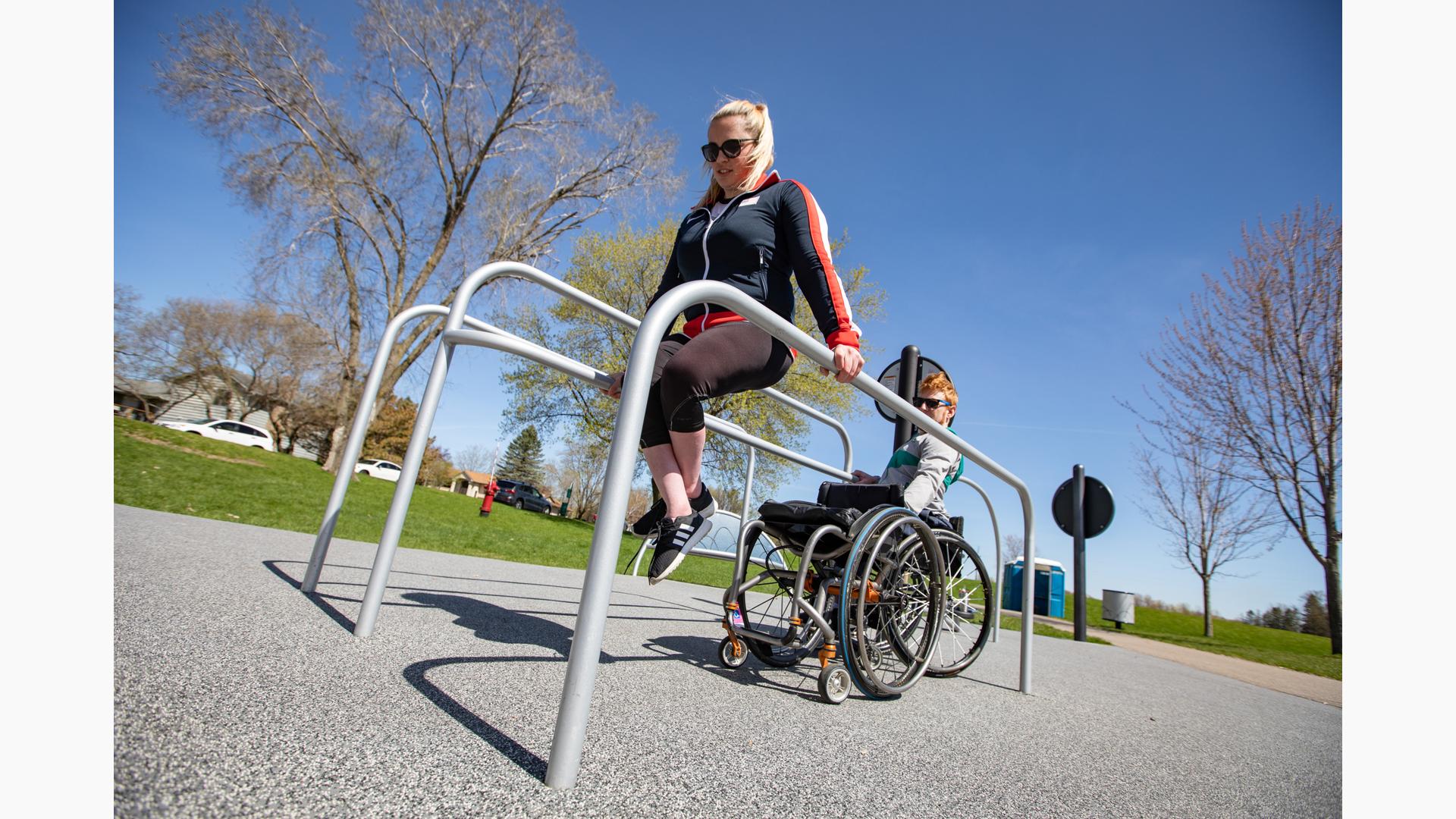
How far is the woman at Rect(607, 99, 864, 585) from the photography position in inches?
69.0

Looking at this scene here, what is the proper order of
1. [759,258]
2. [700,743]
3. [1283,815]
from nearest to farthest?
[700,743]
[1283,815]
[759,258]

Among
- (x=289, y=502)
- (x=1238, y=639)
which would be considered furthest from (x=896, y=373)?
(x=1238, y=639)

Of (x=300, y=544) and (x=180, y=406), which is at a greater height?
(x=180, y=406)

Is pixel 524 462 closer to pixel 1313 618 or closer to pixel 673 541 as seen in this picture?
pixel 1313 618

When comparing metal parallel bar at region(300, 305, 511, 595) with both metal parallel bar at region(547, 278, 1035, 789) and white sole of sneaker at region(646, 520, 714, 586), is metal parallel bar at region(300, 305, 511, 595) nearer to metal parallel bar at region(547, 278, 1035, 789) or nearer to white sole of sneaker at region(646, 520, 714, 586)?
white sole of sneaker at region(646, 520, 714, 586)

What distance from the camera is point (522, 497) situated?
35.7m

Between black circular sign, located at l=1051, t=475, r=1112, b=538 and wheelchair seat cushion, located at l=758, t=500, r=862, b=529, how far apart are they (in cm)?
497

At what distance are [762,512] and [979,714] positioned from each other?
0.96 metres

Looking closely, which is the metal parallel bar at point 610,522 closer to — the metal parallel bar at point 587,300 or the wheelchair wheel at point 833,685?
the metal parallel bar at point 587,300

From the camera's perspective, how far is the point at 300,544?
375 centimetres

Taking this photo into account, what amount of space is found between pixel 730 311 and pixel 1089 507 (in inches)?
227

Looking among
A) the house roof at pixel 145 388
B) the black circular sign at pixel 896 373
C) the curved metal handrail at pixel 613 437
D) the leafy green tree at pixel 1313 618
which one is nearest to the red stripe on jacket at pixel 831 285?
the curved metal handrail at pixel 613 437
